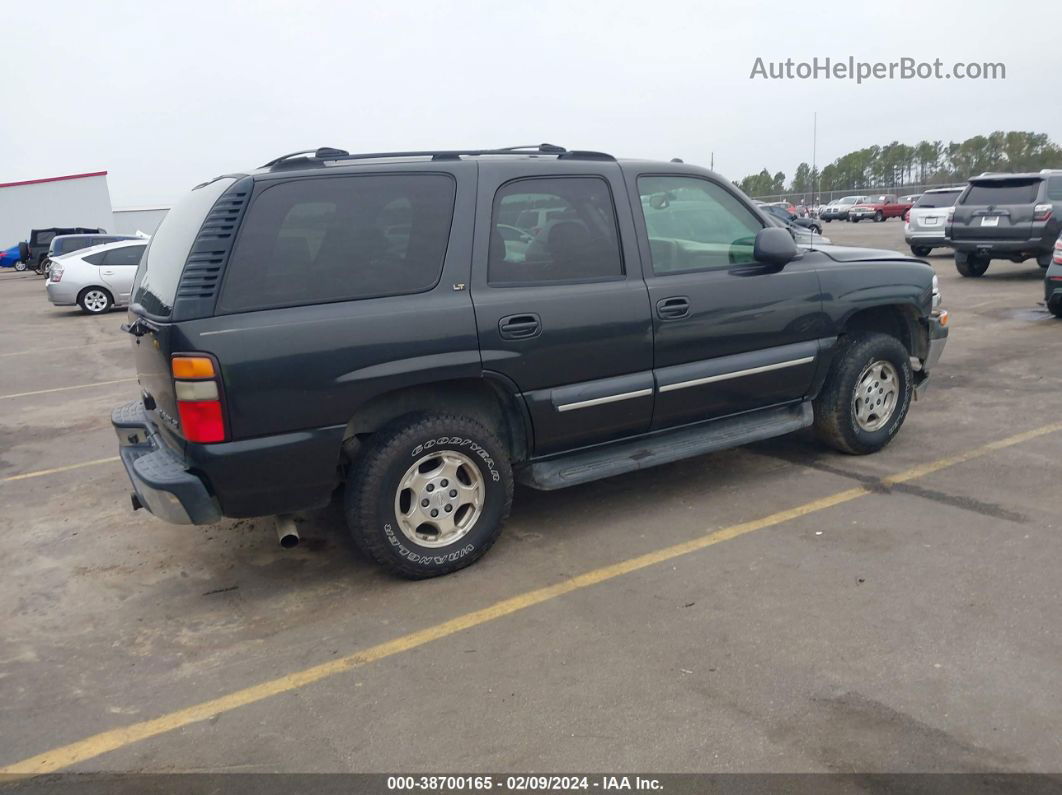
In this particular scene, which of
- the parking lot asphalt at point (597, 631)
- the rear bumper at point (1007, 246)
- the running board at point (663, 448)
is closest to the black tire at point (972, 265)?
the rear bumper at point (1007, 246)

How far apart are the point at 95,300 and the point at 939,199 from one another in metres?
18.1

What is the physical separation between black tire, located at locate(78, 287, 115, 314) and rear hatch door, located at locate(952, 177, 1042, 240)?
16.2 m

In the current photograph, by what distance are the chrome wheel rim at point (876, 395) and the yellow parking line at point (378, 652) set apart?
21.5 inches

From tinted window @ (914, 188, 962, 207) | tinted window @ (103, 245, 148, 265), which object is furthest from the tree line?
tinted window @ (103, 245, 148, 265)

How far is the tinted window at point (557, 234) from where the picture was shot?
4379 mm

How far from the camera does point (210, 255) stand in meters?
3.78

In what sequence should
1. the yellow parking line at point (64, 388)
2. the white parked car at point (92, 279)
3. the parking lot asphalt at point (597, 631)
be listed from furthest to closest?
the white parked car at point (92, 279) < the yellow parking line at point (64, 388) < the parking lot asphalt at point (597, 631)

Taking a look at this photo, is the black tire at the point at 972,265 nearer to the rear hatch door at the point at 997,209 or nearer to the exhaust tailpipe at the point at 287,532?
the rear hatch door at the point at 997,209

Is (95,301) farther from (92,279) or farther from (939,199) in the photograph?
(939,199)

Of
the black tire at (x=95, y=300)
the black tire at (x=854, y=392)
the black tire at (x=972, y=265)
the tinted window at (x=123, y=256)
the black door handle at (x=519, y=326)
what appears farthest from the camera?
the tinted window at (x=123, y=256)

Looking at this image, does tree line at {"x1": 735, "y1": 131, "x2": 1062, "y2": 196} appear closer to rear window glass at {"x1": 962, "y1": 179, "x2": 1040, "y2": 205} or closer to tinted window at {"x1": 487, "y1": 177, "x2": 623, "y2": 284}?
rear window glass at {"x1": 962, "y1": 179, "x2": 1040, "y2": 205}

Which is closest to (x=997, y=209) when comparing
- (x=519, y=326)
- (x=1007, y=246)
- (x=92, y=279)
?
(x=1007, y=246)

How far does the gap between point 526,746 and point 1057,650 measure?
6.77ft

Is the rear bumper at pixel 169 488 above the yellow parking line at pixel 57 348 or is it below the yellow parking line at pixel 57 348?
above
